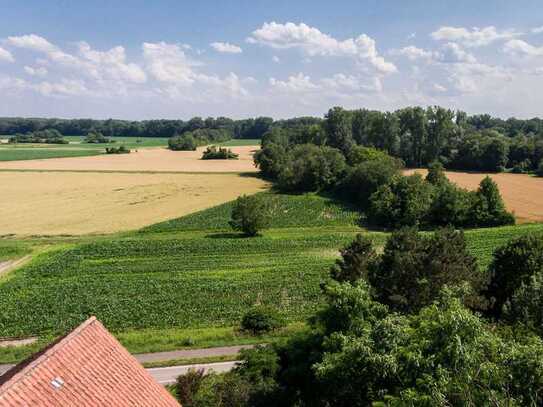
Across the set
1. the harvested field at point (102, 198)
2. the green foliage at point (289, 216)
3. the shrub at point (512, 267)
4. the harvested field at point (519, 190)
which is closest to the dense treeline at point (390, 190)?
the green foliage at point (289, 216)

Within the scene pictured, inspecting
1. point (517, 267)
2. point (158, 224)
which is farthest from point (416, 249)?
point (158, 224)

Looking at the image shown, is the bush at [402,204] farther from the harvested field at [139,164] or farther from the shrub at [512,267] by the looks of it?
the harvested field at [139,164]

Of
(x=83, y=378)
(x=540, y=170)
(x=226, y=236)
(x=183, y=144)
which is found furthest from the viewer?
(x=183, y=144)

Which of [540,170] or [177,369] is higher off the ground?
[540,170]

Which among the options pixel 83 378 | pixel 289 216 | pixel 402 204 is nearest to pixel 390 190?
pixel 402 204

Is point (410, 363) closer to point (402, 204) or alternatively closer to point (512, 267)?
point (512, 267)

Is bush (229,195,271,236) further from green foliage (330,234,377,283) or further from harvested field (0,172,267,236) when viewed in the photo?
green foliage (330,234,377,283)
